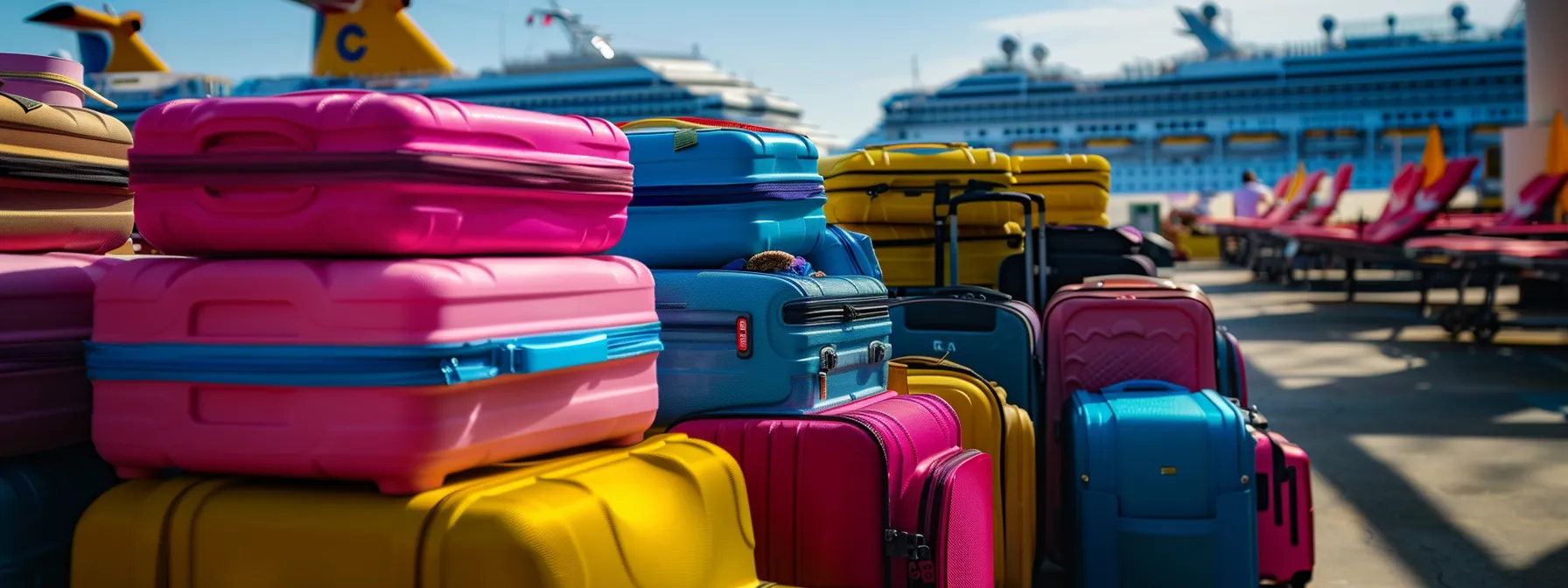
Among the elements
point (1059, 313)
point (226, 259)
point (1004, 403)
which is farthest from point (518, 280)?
point (1059, 313)

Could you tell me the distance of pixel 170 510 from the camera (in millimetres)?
1760

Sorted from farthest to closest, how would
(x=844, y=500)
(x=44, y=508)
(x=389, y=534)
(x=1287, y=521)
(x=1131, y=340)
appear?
(x=1131, y=340) → (x=1287, y=521) → (x=844, y=500) → (x=44, y=508) → (x=389, y=534)

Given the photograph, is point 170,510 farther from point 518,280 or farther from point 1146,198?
point 1146,198

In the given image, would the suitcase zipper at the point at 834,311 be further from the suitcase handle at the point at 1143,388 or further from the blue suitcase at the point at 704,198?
the suitcase handle at the point at 1143,388

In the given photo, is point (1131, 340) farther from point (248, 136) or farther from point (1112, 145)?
point (1112, 145)

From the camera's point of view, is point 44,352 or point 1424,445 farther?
point 1424,445

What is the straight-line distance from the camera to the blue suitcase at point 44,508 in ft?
6.11

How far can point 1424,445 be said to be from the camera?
5906 mm

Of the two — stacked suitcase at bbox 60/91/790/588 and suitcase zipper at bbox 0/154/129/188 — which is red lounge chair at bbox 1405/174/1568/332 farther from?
suitcase zipper at bbox 0/154/129/188

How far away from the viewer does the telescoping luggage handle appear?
4.54 metres

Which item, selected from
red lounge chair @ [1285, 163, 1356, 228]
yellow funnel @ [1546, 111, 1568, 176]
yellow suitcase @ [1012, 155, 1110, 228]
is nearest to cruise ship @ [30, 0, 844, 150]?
red lounge chair @ [1285, 163, 1356, 228]

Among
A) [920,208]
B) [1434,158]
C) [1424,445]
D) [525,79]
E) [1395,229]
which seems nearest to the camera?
[920,208]

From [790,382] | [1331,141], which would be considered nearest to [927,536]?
[790,382]

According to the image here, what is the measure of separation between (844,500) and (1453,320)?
10.5m
